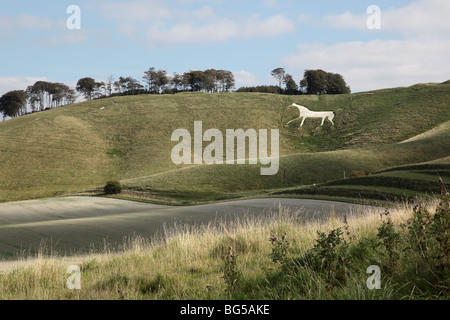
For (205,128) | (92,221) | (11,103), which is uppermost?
(11,103)

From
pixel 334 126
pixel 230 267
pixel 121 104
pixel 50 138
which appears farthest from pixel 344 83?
pixel 230 267

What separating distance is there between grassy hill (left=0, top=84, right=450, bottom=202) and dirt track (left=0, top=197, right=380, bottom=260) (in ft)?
51.1

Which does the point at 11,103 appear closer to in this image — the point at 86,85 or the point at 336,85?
the point at 86,85

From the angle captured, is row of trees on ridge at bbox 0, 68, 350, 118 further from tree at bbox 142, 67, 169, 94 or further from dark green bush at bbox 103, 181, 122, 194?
dark green bush at bbox 103, 181, 122, 194

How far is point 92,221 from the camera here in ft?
78.1

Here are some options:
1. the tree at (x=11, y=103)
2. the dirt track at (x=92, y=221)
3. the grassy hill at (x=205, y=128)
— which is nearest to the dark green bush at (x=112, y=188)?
the grassy hill at (x=205, y=128)

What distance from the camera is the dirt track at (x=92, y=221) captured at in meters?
17.0

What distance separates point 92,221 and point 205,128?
7441cm

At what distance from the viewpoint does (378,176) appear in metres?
35.3

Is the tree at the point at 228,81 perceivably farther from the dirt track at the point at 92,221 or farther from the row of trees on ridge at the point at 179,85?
the dirt track at the point at 92,221

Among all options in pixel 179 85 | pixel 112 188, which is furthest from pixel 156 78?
pixel 112 188

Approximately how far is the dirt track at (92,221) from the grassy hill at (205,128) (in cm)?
1559

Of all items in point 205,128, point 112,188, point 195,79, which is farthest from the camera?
point 195,79
